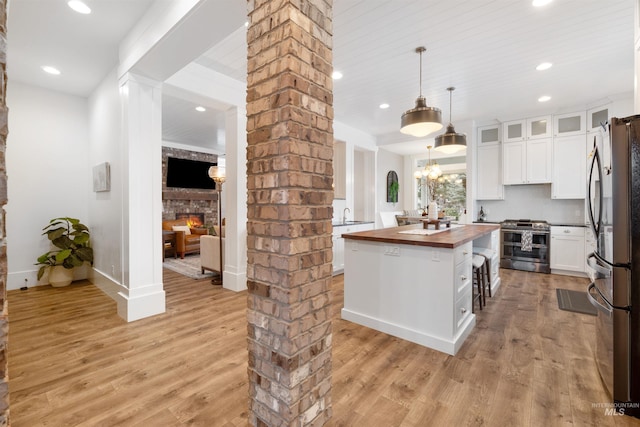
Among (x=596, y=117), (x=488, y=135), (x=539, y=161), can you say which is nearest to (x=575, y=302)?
(x=539, y=161)

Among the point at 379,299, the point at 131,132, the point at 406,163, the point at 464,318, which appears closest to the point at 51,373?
the point at 131,132

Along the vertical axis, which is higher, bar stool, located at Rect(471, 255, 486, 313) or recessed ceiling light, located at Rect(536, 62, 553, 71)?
recessed ceiling light, located at Rect(536, 62, 553, 71)

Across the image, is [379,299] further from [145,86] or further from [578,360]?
[145,86]

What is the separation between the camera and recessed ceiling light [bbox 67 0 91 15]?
2.34 meters

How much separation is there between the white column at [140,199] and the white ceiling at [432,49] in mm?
566

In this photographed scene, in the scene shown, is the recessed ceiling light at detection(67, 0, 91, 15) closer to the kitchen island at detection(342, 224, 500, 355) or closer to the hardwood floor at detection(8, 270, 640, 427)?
the hardwood floor at detection(8, 270, 640, 427)

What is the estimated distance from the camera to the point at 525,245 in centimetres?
492

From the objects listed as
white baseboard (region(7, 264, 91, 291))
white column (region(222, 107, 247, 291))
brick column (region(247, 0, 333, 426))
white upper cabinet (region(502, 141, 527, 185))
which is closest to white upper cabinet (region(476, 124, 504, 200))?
white upper cabinet (region(502, 141, 527, 185))

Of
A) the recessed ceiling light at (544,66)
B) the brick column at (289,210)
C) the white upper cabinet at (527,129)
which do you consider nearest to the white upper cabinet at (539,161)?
the white upper cabinet at (527,129)

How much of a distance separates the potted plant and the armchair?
2149mm

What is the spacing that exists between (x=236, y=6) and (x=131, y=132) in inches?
69.7

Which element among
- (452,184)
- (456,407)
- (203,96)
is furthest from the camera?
(452,184)

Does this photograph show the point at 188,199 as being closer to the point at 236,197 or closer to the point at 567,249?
the point at 236,197

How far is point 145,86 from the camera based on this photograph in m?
3.01
